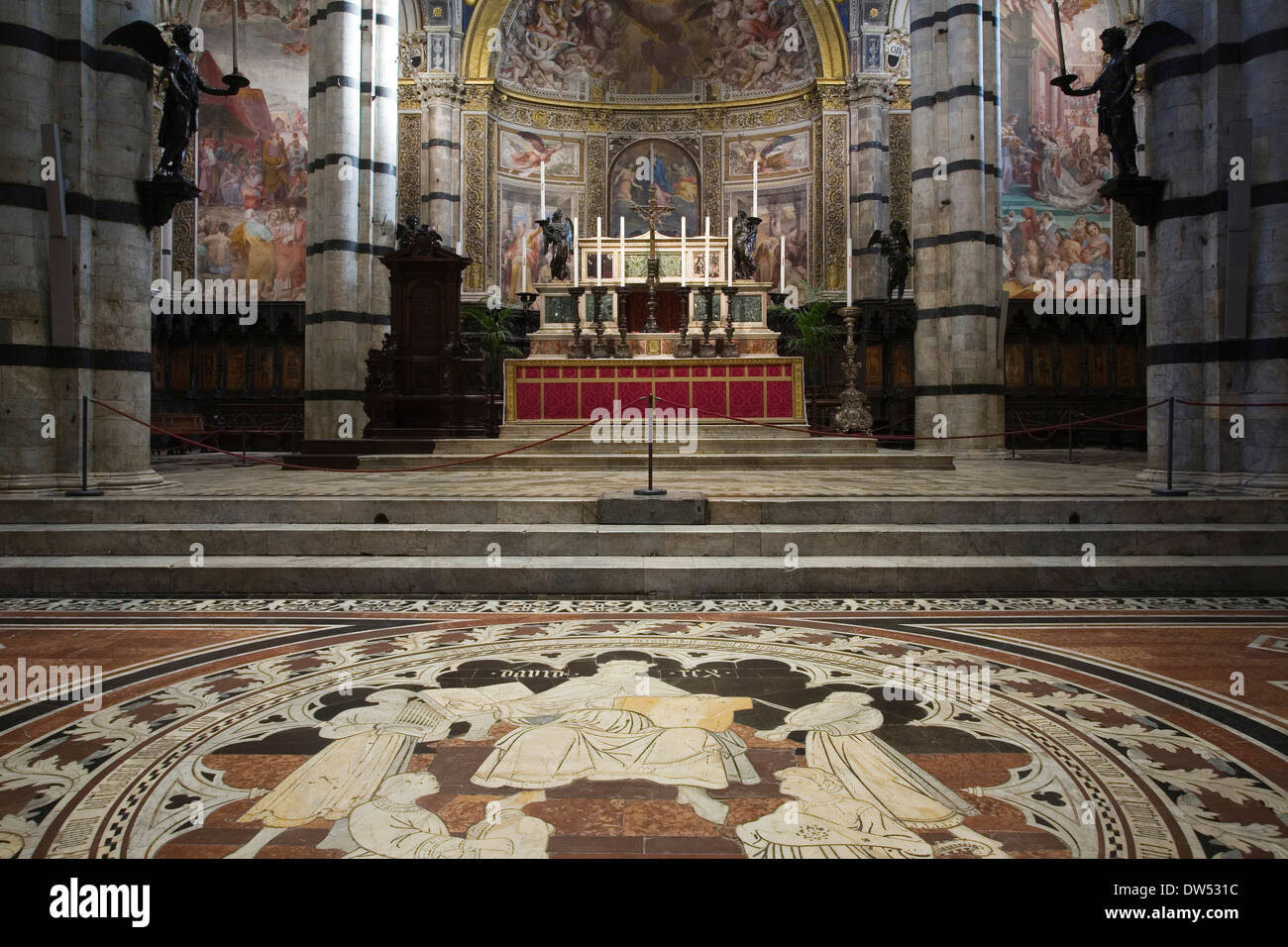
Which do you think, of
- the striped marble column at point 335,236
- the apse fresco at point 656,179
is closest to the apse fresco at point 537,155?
the apse fresco at point 656,179

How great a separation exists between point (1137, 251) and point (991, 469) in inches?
602

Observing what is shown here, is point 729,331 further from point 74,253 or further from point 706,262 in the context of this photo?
point 74,253

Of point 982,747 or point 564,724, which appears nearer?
point 982,747

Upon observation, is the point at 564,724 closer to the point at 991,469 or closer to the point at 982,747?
the point at 982,747

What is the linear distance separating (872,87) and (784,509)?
19.9 metres

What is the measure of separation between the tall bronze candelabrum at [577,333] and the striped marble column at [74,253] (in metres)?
8.36

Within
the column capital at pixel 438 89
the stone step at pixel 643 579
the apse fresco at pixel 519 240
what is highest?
the column capital at pixel 438 89

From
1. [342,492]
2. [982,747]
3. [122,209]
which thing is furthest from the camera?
[122,209]

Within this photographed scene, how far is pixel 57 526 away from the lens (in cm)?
746

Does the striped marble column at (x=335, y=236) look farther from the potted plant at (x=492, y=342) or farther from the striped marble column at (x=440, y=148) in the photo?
the striped marble column at (x=440, y=148)

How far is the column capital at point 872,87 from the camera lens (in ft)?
76.5

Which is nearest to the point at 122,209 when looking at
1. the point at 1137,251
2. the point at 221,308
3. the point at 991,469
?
the point at 991,469

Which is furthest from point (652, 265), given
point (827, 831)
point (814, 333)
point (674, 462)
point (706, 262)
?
point (827, 831)

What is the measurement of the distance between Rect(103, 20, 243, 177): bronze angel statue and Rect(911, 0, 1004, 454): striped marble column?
11627 millimetres
